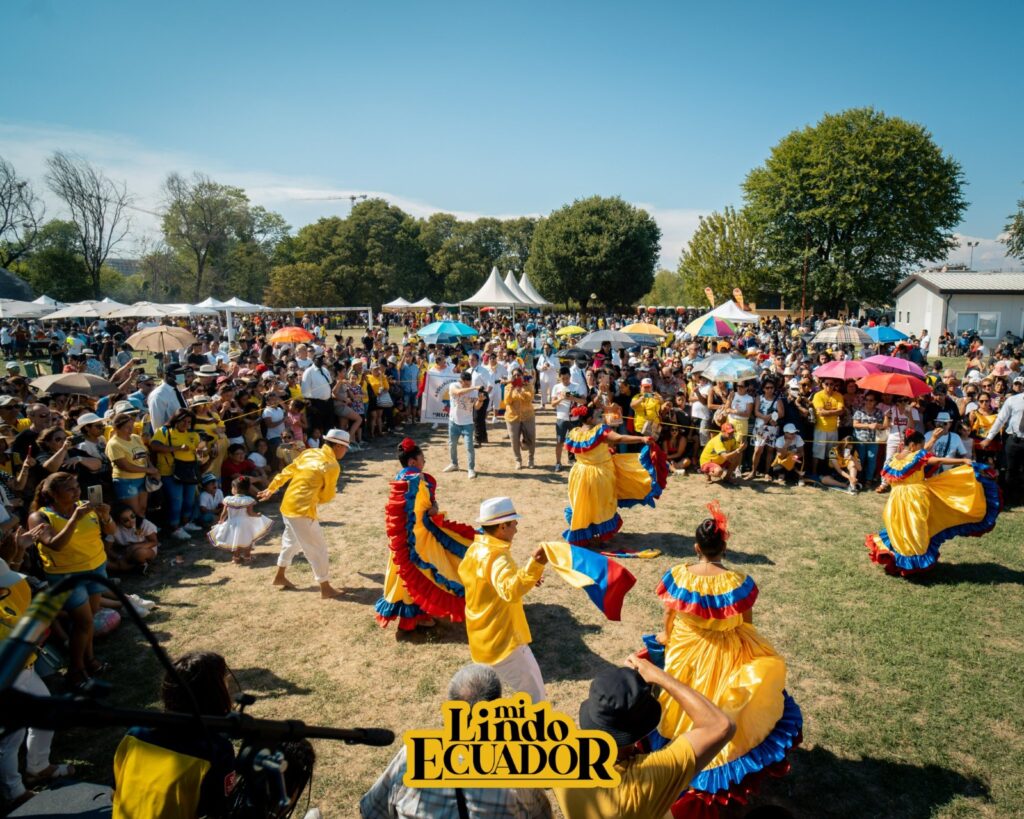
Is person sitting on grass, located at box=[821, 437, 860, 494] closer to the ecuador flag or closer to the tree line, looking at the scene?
the ecuador flag

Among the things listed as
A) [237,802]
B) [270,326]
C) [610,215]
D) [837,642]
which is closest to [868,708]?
[837,642]

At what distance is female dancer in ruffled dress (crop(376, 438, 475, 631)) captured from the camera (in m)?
5.61

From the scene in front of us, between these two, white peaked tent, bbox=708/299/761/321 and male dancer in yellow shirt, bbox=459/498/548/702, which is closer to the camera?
male dancer in yellow shirt, bbox=459/498/548/702

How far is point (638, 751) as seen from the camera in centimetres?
239

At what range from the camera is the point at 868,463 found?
10.2m

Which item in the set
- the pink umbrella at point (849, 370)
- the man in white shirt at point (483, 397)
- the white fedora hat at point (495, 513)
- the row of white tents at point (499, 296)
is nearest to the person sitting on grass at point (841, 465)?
the pink umbrella at point (849, 370)

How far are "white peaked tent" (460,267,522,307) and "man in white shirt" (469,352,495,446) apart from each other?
14.7 meters

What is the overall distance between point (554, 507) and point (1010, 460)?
6952 mm

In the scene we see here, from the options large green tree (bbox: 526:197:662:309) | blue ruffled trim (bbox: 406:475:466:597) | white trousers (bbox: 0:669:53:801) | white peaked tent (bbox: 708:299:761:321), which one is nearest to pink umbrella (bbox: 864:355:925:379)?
blue ruffled trim (bbox: 406:475:466:597)

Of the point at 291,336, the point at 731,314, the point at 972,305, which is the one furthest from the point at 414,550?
the point at 972,305

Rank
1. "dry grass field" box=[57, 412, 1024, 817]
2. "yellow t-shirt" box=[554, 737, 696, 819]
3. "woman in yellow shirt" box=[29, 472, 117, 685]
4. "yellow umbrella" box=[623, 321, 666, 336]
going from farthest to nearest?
1. "yellow umbrella" box=[623, 321, 666, 336]
2. "woman in yellow shirt" box=[29, 472, 117, 685]
3. "dry grass field" box=[57, 412, 1024, 817]
4. "yellow t-shirt" box=[554, 737, 696, 819]

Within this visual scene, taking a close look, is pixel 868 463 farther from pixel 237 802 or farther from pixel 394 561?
pixel 237 802

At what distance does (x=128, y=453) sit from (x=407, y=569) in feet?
13.1

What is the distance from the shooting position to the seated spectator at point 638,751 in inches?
88.9
